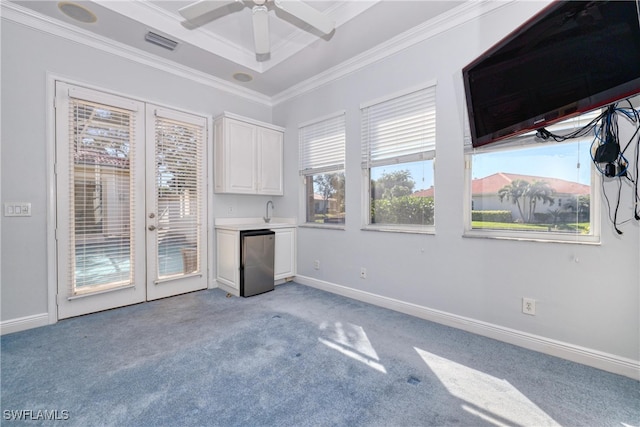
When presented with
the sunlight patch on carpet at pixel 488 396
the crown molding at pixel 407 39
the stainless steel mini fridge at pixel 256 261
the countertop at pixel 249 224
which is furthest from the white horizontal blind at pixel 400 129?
the sunlight patch on carpet at pixel 488 396

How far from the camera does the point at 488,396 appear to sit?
1.63 metres

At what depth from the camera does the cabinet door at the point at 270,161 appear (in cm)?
409

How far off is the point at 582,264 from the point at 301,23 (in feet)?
9.80

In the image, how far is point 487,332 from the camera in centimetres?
238

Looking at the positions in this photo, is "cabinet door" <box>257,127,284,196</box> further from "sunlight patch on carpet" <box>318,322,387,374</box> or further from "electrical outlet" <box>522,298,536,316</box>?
"electrical outlet" <box>522,298,536,316</box>

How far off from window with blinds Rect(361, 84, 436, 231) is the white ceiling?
67cm

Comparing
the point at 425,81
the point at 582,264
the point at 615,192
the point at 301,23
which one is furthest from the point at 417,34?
the point at 582,264

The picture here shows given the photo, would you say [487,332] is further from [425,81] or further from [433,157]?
[425,81]

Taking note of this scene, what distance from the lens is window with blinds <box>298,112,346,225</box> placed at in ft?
12.0

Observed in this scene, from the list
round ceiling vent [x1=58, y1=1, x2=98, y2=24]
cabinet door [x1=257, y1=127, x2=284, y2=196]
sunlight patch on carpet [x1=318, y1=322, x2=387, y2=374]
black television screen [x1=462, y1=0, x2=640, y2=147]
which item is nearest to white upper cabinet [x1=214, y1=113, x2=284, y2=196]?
cabinet door [x1=257, y1=127, x2=284, y2=196]

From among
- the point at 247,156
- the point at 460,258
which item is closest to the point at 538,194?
the point at 460,258

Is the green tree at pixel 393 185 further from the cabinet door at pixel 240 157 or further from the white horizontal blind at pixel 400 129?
the cabinet door at pixel 240 157

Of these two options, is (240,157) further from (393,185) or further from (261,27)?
(393,185)

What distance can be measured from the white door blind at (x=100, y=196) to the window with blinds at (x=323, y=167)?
2214 millimetres
